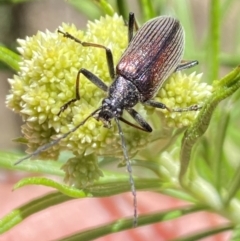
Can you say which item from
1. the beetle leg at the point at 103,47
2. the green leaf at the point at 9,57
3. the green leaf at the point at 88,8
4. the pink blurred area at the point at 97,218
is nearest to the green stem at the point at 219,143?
the beetle leg at the point at 103,47

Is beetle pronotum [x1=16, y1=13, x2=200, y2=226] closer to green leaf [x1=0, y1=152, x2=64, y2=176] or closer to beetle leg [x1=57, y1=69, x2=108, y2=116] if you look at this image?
beetle leg [x1=57, y1=69, x2=108, y2=116]

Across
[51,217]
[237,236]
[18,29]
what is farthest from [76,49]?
[18,29]

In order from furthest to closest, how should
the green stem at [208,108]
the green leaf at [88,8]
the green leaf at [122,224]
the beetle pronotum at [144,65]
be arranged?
the green leaf at [88,8], the beetle pronotum at [144,65], the green leaf at [122,224], the green stem at [208,108]

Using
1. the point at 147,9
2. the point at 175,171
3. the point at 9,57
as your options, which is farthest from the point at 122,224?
the point at 147,9

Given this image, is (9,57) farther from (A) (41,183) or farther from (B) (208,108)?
(B) (208,108)

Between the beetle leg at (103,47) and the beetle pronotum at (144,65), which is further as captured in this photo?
the beetle pronotum at (144,65)

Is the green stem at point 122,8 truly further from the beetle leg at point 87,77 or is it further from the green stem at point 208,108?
the green stem at point 208,108
